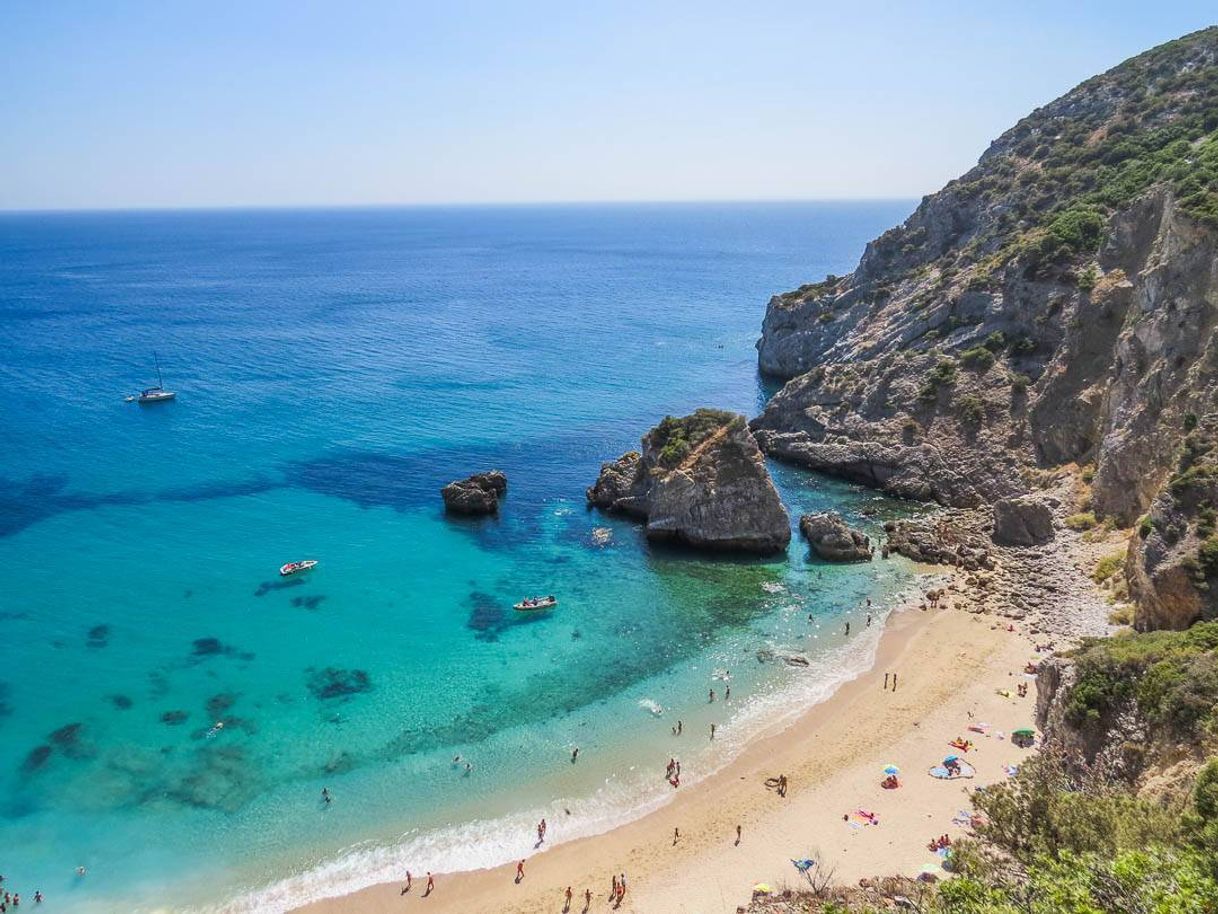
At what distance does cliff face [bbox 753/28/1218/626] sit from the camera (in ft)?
160

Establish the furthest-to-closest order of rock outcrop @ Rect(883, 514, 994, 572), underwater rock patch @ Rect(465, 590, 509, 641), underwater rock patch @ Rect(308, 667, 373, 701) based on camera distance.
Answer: rock outcrop @ Rect(883, 514, 994, 572)
underwater rock patch @ Rect(465, 590, 509, 641)
underwater rock patch @ Rect(308, 667, 373, 701)

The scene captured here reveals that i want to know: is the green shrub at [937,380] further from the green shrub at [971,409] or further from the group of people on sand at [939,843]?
the group of people on sand at [939,843]

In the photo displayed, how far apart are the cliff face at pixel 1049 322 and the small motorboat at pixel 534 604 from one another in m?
30.6

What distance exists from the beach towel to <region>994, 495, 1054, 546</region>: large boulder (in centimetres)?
2267

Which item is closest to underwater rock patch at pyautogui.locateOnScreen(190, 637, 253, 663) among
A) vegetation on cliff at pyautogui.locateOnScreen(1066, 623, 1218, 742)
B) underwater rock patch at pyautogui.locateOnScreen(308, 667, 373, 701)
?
underwater rock patch at pyautogui.locateOnScreen(308, 667, 373, 701)

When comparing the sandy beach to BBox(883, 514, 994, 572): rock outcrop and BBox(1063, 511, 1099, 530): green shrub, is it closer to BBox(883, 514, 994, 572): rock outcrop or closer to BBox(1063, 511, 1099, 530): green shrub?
BBox(883, 514, 994, 572): rock outcrop

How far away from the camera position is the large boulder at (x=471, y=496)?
60938mm

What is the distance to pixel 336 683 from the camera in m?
41.6

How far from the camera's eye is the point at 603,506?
6209cm

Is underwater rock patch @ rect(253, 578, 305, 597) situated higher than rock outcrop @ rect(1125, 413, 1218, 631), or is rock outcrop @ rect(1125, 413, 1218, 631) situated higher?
rock outcrop @ rect(1125, 413, 1218, 631)

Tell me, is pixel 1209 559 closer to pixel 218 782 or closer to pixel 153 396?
pixel 218 782

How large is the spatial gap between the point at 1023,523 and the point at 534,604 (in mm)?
32041

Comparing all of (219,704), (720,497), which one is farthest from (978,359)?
(219,704)

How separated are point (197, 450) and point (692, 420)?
154 feet
